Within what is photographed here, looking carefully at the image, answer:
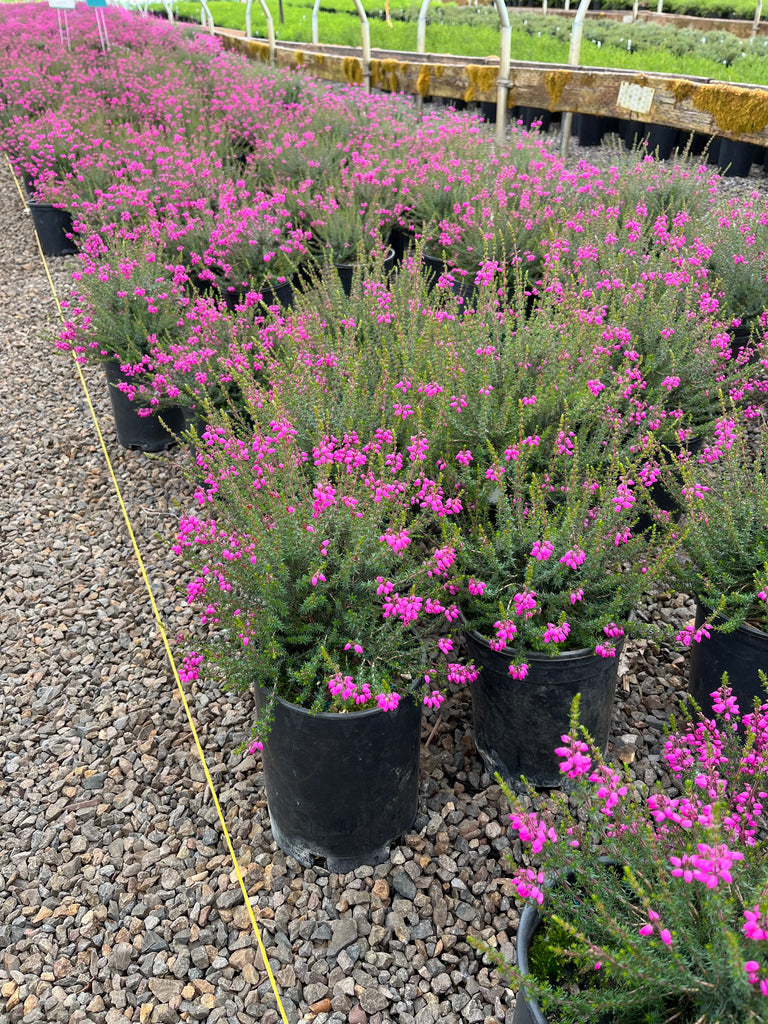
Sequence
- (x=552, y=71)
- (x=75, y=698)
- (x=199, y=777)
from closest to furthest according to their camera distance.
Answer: (x=199, y=777) < (x=75, y=698) < (x=552, y=71)

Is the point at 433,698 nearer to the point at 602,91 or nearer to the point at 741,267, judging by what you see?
the point at 741,267

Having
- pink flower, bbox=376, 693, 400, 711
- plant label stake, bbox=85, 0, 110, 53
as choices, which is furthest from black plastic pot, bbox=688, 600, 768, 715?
plant label stake, bbox=85, 0, 110, 53

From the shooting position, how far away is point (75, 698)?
2.91 metres

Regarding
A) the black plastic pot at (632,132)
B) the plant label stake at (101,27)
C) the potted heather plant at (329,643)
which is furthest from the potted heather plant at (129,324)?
the plant label stake at (101,27)

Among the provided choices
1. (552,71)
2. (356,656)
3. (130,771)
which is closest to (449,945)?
(356,656)

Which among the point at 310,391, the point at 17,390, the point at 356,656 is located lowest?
the point at 17,390

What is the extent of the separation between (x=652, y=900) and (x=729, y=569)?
4.26 ft

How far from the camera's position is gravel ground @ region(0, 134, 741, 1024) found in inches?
78.1

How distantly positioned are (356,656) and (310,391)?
39.4 inches

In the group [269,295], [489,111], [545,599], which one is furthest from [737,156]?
[545,599]

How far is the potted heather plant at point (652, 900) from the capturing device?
1219 mm

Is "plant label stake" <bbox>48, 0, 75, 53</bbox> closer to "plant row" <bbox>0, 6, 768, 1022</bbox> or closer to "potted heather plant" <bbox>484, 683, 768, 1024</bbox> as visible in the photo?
"plant row" <bbox>0, 6, 768, 1022</bbox>

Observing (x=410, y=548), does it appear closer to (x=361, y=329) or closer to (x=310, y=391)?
(x=310, y=391)

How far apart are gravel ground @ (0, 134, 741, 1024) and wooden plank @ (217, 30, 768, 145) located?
18.0 feet
